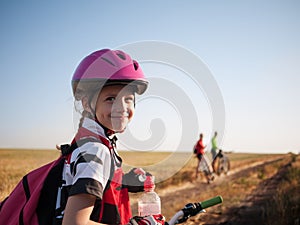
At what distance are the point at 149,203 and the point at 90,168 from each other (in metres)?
0.44

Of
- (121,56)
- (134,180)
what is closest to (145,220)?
(134,180)

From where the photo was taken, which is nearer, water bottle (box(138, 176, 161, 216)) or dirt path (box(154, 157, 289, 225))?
water bottle (box(138, 176, 161, 216))

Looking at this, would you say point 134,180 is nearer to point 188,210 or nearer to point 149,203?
point 149,203

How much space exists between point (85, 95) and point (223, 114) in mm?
878

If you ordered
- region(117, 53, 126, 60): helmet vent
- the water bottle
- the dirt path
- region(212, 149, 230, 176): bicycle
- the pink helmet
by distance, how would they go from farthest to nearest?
region(212, 149, 230, 176): bicycle
the dirt path
region(117, 53, 126, 60): helmet vent
the pink helmet
the water bottle

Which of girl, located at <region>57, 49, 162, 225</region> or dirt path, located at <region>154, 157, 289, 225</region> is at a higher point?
girl, located at <region>57, 49, 162, 225</region>

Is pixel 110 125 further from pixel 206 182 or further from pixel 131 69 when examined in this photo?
pixel 206 182

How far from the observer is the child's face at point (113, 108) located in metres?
2.10

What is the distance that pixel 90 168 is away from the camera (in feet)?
5.74

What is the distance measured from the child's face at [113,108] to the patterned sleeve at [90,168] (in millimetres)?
250

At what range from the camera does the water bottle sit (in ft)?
6.60

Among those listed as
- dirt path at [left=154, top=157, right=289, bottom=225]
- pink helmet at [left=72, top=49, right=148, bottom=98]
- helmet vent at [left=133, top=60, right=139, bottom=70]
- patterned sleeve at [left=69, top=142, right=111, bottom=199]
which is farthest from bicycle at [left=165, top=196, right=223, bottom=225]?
dirt path at [left=154, top=157, right=289, bottom=225]

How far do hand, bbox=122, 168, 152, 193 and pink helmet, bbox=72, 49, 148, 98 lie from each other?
515mm

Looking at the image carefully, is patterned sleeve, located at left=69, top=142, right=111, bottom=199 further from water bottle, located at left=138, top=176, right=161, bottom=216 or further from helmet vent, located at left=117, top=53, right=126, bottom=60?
helmet vent, located at left=117, top=53, right=126, bottom=60
